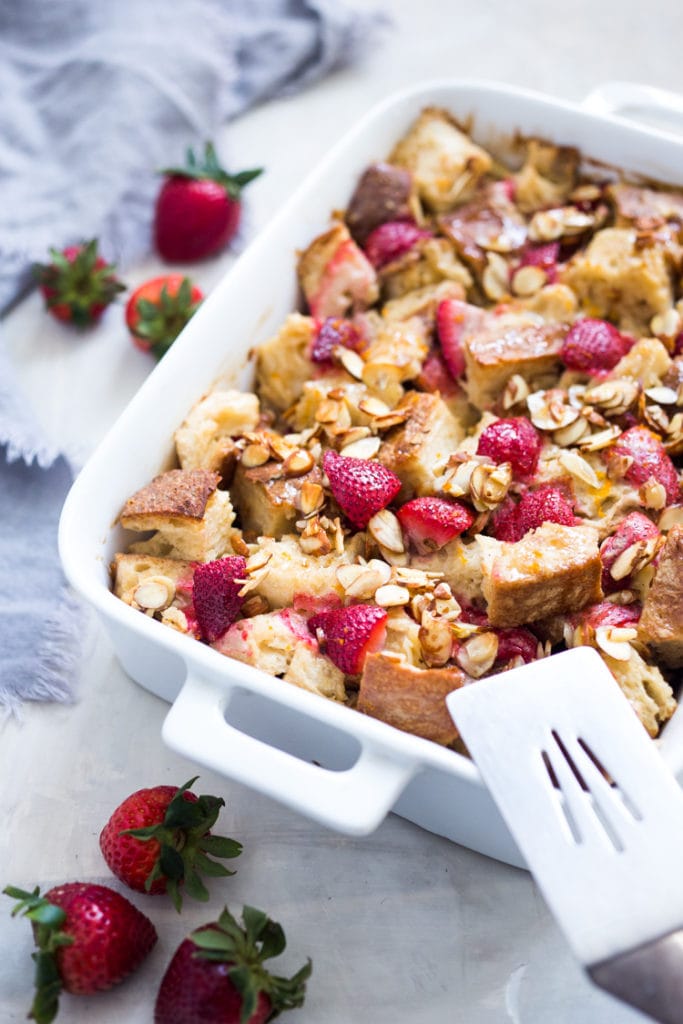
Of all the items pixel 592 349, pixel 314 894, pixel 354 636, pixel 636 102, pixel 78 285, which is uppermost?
pixel 636 102

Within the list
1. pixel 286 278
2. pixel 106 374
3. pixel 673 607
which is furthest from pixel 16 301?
pixel 673 607

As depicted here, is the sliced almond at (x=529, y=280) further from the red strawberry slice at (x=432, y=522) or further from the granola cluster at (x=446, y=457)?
the red strawberry slice at (x=432, y=522)

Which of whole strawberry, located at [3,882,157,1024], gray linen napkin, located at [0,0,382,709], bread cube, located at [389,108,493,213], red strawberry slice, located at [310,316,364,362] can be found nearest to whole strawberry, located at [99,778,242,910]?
whole strawberry, located at [3,882,157,1024]

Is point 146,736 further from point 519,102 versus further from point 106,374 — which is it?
point 519,102

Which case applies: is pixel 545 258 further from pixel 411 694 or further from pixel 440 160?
pixel 411 694

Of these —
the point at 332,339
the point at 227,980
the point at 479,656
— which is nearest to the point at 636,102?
the point at 332,339

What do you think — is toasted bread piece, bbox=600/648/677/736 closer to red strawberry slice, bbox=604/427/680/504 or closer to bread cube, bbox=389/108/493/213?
red strawberry slice, bbox=604/427/680/504
